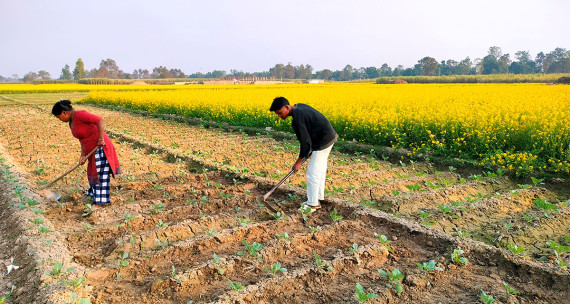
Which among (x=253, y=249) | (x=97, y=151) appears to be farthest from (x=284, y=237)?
(x=97, y=151)

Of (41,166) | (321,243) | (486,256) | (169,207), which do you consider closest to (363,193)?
(321,243)

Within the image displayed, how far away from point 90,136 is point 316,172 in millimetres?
3263

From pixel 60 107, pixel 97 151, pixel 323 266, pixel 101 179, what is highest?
pixel 60 107

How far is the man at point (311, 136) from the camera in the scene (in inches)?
195

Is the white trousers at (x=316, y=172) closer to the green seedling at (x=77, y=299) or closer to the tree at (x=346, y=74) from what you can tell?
the green seedling at (x=77, y=299)

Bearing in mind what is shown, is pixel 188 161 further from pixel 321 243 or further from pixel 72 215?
pixel 321 243

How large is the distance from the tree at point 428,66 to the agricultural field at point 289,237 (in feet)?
328

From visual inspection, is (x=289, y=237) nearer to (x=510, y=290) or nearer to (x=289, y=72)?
(x=510, y=290)

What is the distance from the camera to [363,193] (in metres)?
6.41

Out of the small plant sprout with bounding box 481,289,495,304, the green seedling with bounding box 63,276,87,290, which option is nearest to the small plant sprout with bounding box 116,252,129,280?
the green seedling with bounding box 63,276,87,290

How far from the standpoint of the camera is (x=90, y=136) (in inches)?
224

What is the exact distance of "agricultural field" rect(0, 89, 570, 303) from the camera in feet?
11.5

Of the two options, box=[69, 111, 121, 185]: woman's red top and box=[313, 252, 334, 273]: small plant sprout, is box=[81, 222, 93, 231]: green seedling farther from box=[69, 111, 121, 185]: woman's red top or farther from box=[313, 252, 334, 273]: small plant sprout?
box=[313, 252, 334, 273]: small plant sprout

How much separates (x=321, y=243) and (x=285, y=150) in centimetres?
568
